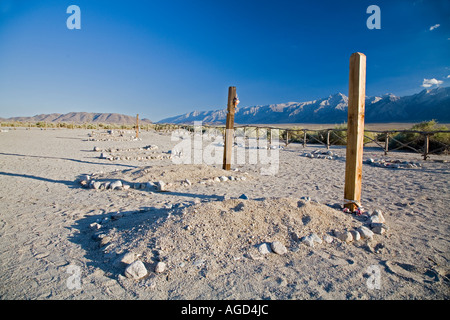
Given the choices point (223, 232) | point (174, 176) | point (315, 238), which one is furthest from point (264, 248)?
point (174, 176)

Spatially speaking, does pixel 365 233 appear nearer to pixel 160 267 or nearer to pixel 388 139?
pixel 160 267

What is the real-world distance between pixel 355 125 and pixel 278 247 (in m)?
2.25

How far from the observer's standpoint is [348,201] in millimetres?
3854

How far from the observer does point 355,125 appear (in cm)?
363

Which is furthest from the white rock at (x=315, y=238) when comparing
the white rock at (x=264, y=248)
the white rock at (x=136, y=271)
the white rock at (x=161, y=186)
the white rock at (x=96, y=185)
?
the white rock at (x=96, y=185)

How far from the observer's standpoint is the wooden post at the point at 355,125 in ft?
11.7

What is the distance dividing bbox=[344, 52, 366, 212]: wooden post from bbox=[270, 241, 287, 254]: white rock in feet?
5.92

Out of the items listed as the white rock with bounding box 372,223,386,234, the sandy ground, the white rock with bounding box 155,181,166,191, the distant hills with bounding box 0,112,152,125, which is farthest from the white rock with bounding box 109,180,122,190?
the distant hills with bounding box 0,112,152,125

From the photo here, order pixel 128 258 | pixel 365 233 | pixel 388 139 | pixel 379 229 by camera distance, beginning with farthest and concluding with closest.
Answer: pixel 388 139 < pixel 379 229 < pixel 365 233 < pixel 128 258

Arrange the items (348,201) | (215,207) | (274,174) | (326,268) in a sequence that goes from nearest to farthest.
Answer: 1. (326,268)
2. (215,207)
3. (348,201)
4. (274,174)

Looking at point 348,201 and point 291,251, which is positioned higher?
point 348,201
